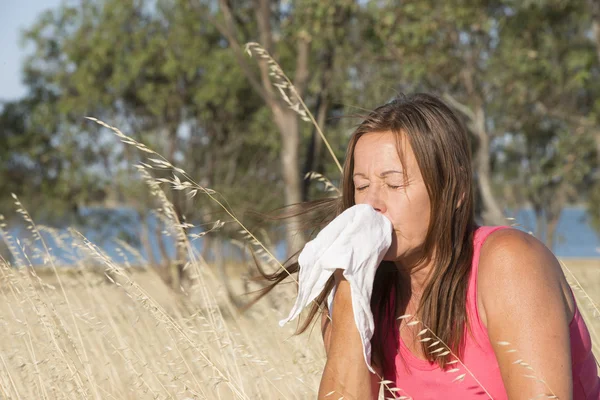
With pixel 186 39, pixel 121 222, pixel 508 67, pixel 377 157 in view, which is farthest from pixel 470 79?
pixel 377 157

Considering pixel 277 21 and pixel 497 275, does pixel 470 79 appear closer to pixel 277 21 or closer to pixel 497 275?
pixel 277 21

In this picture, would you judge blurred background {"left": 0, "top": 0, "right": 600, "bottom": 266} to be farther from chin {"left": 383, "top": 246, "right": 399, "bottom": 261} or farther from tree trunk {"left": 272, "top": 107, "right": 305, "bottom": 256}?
chin {"left": 383, "top": 246, "right": 399, "bottom": 261}

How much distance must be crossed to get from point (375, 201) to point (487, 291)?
1.22 feet

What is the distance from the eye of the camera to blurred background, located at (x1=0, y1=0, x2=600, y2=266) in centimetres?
1200

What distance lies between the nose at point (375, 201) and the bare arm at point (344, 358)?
22cm

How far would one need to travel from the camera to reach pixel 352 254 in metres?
1.97

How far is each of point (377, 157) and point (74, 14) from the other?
15231 mm

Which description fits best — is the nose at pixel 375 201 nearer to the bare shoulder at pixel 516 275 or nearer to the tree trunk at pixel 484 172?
the bare shoulder at pixel 516 275

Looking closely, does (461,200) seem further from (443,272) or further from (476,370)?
(476,370)

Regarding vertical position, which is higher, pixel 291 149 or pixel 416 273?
pixel 416 273

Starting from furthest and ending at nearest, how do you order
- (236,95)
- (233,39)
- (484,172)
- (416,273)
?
(236,95) < (484,172) < (233,39) < (416,273)

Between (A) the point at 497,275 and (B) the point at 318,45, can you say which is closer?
(A) the point at 497,275

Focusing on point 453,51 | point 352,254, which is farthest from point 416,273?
point 453,51

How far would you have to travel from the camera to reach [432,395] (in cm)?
222
